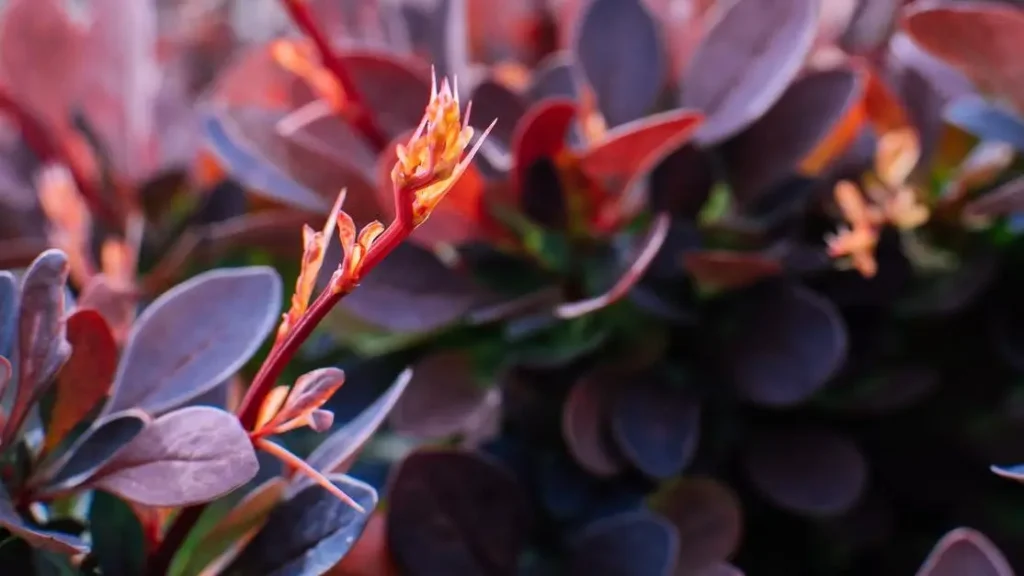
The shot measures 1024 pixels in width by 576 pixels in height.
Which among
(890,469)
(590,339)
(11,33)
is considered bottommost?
(890,469)

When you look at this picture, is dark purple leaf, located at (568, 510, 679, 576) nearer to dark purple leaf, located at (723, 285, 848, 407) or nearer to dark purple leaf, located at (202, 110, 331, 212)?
dark purple leaf, located at (723, 285, 848, 407)

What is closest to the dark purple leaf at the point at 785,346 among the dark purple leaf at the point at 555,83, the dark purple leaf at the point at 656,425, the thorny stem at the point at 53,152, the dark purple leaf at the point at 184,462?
the dark purple leaf at the point at 656,425

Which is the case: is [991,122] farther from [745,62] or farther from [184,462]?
[184,462]

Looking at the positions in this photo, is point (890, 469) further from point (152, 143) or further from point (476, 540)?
point (152, 143)

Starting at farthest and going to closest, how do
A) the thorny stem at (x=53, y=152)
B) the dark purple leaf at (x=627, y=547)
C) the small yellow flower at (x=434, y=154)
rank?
the thorny stem at (x=53, y=152)
the dark purple leaf at (x=627, y=547)
the small yellow flower at (x=434, y=154)

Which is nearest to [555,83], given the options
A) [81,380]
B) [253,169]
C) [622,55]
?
[622,55]

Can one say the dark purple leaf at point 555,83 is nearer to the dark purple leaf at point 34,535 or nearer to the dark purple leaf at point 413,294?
the dark purple leaf at point 413,294

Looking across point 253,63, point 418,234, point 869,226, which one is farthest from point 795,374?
point 253,63

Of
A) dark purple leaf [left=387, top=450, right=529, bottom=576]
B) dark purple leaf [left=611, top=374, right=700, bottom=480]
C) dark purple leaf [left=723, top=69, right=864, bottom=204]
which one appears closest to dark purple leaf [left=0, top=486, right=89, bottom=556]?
dark purple leaf [left=387, top=450, right=529, bottom=576]
